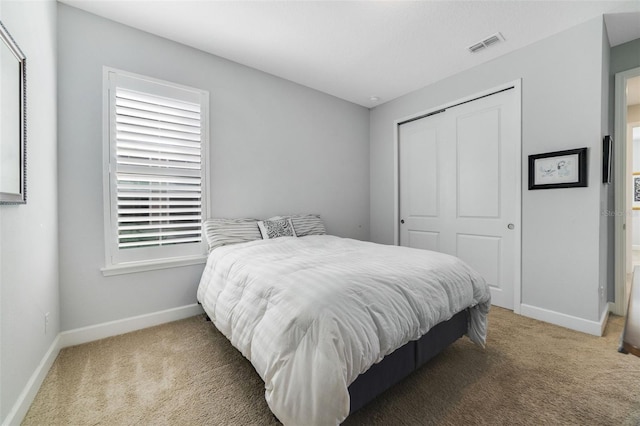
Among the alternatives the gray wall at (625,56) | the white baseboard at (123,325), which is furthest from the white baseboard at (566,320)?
the white baseboard at (123,325)

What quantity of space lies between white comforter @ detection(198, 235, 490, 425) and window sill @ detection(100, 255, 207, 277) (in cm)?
67

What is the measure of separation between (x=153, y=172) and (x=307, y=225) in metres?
1.68

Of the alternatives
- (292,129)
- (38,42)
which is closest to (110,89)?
(38,42)

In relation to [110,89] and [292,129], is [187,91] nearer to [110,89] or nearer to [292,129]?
[110,89]

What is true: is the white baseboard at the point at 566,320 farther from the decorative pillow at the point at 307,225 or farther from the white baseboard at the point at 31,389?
the white baseboard at the point at 31,389

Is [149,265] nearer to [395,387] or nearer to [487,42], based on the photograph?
[395,387]

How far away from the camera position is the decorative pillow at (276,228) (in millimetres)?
2840

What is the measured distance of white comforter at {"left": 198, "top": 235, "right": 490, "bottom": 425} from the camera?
108 centimetres

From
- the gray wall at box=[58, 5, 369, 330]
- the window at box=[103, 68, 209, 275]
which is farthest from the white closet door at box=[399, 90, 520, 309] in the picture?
the window at box=[103, 68, 209, 275]

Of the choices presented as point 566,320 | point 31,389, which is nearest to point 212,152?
point 31,389

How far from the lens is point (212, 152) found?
280cm

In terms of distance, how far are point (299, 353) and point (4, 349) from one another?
54.3 inches

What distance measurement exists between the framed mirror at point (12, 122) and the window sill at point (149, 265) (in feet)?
3.37

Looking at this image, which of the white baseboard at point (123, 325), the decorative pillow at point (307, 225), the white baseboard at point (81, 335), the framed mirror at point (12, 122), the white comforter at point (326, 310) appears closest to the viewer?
the white comforter at point (326, 310)
